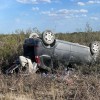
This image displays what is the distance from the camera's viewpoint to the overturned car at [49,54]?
40.4 ft

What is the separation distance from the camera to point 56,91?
9414 millimetres

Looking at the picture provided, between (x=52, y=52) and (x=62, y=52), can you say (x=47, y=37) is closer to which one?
(x=52, y=52)

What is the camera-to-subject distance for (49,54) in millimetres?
12594

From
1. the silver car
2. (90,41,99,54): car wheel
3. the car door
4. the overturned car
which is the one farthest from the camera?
(90,41,99,54): car wheel

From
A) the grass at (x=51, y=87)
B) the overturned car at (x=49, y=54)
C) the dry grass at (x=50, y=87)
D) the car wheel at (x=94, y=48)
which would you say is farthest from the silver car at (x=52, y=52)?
the dry grass at (x=50, y=87)

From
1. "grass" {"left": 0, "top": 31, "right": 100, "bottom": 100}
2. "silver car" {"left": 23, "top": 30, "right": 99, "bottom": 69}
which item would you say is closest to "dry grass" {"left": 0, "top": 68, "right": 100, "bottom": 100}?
"grass" {"left": 0, "top": 31, "right": 100, "bottom": 100}

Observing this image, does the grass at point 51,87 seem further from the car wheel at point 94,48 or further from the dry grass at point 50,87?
the car wheel at point 94,48

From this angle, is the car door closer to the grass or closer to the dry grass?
the grass

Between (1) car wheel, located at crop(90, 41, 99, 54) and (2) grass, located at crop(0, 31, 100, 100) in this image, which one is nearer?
(2) grass, located at crop(0, 31, 100, 100)

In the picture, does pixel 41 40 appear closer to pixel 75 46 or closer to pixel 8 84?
pixel 75 46

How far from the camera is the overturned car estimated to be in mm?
12312

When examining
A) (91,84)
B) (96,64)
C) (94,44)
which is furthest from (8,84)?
(94,44)

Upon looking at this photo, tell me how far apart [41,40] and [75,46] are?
125 centimetres

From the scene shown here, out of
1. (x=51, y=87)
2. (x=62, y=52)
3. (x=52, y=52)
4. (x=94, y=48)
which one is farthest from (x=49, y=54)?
(x=51, y=87)
